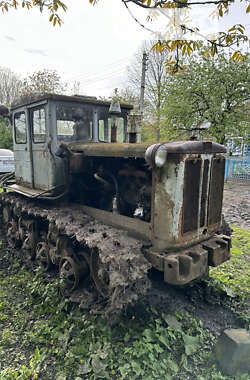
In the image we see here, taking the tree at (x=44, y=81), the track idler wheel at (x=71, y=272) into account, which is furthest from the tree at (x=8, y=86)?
the track idler wheel at (x=71, y=272)

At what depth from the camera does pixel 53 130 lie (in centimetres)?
419

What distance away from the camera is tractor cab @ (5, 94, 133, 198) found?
422cm

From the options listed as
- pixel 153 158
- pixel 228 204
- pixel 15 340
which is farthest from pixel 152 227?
pixel 228 204

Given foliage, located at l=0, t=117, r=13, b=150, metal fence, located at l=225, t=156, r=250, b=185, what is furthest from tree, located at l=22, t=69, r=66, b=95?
metal fence, located at l=225, t=156, r=250, b=185

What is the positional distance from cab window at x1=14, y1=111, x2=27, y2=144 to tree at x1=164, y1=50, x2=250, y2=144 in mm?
8912

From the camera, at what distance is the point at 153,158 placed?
280 cm

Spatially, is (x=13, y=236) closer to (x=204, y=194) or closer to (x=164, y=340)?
(x=164, y=340)

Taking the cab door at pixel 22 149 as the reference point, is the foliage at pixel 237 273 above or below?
below

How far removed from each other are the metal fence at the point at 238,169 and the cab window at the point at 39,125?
1553 centimetres

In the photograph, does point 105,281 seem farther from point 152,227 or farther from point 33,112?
point 33,112

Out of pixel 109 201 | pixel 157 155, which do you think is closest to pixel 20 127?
pixel 109 201

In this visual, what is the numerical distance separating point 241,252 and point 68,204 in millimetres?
3452

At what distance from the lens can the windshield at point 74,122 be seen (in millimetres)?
4254

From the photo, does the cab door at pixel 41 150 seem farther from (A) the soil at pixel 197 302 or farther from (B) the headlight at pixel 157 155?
(A) the soil at pixel 197 302
